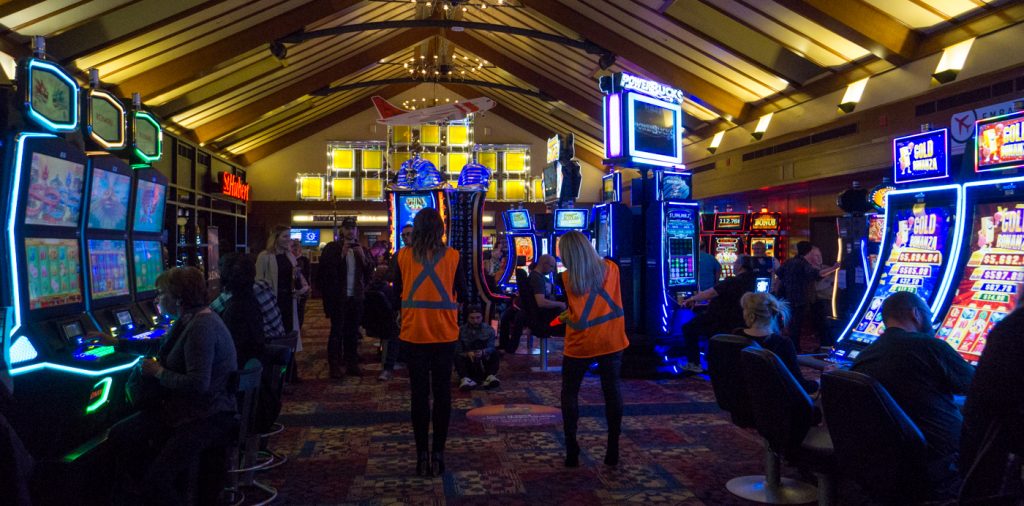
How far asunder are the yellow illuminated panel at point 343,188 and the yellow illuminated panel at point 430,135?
6.92ft

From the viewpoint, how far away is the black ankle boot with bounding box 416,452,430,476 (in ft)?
12.0

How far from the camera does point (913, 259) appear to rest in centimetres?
374

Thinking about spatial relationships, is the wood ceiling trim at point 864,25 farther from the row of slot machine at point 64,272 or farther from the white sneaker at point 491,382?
the row of slot machine at point 64,272

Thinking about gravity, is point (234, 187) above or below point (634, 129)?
above

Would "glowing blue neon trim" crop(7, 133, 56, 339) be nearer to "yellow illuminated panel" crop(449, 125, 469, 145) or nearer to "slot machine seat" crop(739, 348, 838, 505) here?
"slot machine seat" crop(739, 348, 838, 505)

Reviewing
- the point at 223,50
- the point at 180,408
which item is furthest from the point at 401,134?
the point at 180,408

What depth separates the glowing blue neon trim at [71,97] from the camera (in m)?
2.95

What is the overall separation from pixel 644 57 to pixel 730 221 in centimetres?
289

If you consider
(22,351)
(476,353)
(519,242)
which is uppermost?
(519,242)

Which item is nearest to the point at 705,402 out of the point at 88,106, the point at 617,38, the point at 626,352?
the point at 626,352

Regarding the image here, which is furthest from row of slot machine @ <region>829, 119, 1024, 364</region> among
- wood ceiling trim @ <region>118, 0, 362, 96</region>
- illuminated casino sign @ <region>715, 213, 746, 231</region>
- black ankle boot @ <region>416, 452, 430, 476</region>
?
wood ceiling trim @ <region>118, 0, 362, 96</region>

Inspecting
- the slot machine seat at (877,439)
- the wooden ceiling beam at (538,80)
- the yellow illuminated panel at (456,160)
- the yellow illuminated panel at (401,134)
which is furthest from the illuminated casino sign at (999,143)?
the yellow illuminated panel at (401,134)

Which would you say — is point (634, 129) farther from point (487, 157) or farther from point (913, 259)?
point (487, 157)

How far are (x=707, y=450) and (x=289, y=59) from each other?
1118 centimetres
